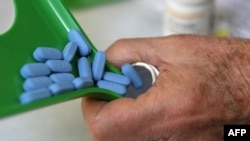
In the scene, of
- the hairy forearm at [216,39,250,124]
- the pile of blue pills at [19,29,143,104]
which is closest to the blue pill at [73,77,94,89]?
the pile of blue pills at [19,29,143,104]

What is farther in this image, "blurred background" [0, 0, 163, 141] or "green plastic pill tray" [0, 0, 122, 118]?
"blurred background" [0, 0, 163, 141]

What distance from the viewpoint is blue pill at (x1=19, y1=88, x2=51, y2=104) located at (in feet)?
1.33

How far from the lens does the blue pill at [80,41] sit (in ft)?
1.58

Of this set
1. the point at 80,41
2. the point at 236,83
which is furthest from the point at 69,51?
the point at 236,83

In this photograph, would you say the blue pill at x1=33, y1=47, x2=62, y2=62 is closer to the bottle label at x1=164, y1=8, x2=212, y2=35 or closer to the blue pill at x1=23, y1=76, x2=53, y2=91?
the blue pill at x1=23, y1=76, x2=53, y2=91

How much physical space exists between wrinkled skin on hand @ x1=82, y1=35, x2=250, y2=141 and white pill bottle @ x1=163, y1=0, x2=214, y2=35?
0.11m

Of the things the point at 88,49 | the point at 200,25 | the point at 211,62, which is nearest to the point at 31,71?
the point at 88,49

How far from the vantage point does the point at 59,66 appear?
17.8 inches

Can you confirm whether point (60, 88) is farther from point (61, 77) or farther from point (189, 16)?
point (189, 16)

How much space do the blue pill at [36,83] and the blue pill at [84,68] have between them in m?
0.04

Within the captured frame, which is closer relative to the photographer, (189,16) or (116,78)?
(116,78)

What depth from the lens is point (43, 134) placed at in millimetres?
570

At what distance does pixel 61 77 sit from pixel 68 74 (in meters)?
0.01

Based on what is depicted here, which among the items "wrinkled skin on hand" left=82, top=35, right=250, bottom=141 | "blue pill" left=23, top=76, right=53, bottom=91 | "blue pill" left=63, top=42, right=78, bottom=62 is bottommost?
"wrinkled skin on hand" left=82, top=35, right=250, bottom=141
